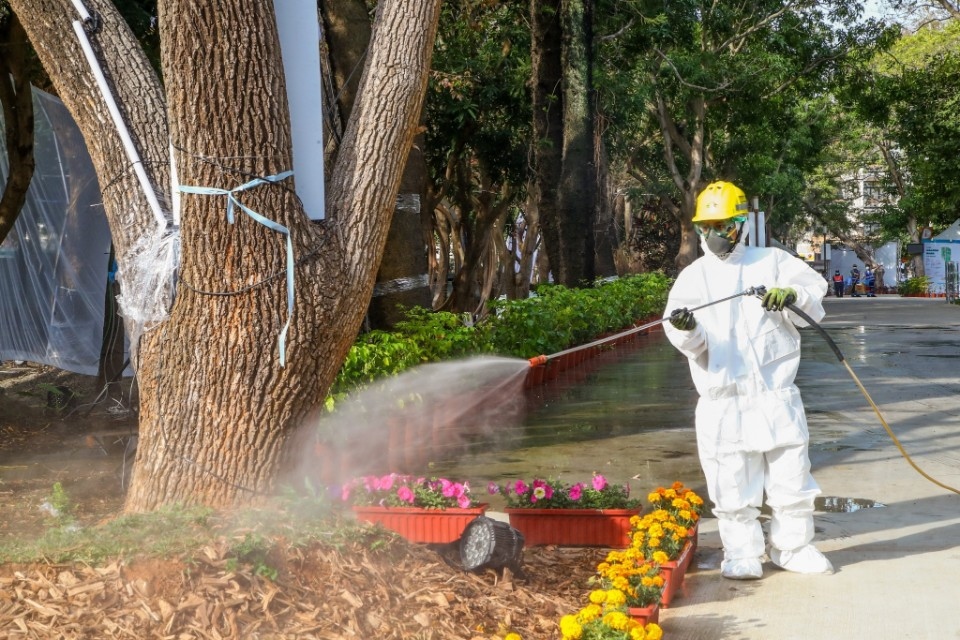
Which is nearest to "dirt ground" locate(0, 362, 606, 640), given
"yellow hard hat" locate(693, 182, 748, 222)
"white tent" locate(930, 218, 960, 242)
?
"yellow hard hat" locate(693, 182, 748, 222)

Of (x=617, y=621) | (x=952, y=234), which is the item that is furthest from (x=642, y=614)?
(x=952, y=234)

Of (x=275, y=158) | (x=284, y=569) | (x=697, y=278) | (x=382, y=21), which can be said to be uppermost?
(x=382, y=21)

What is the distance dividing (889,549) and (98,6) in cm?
488

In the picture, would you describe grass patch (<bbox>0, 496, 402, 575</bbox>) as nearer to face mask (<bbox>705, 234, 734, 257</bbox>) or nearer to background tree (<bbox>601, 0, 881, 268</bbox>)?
face mask (<bbox>705, 234, 734, 257</bbox>)

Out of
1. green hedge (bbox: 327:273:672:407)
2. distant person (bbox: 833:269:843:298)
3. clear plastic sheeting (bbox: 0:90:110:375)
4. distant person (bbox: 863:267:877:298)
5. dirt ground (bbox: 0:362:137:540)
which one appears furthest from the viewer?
distant person (bbox: 863:267:877:298)

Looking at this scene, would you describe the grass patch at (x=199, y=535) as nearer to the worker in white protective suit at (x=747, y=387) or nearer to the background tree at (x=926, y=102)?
the worker in white protective suit at (x=747, y=387)

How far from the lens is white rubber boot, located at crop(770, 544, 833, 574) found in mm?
5676

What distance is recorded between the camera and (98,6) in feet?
18.4

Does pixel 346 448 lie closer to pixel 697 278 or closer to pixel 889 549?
pixel 697 278

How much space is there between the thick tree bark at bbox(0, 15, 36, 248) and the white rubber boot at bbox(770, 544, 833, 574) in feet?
28.7

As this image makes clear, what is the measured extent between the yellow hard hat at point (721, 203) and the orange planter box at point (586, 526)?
1584mm

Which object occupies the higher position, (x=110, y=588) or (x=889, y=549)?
(x=110, y=588)

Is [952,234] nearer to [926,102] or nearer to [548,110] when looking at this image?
[926,102]

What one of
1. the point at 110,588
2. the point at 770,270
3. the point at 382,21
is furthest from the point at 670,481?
the point at 110,588
